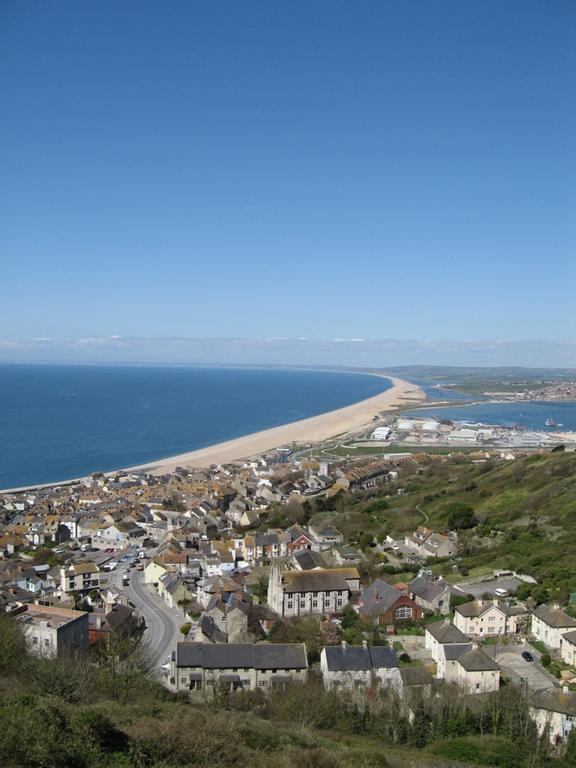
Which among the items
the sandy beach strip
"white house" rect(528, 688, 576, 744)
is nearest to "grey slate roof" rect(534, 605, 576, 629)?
"white house" rect(528, 688, 576, 744)

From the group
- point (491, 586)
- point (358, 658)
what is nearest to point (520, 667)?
point (358, 658)

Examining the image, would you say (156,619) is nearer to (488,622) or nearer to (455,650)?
(455,650)

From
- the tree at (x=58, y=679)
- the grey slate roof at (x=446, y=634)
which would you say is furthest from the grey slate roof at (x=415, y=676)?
the tree at (x=58, y=679)

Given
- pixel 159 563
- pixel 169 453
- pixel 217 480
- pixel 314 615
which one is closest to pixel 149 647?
pixel 314 615

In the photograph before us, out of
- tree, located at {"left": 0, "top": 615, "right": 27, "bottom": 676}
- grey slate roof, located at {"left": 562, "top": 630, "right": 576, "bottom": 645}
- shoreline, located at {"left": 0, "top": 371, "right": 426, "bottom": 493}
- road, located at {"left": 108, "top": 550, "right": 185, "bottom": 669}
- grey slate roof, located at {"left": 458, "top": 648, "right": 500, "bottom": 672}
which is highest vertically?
tree, located at {"left": 0, "top": 615, "right": 27, "bottom": 676}

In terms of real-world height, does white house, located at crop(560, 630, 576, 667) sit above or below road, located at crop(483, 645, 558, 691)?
above

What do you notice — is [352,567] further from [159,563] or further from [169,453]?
[169,453]

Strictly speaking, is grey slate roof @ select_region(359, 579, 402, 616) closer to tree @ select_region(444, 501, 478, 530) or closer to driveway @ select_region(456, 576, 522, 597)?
driveway @ select_region(456, 576, 522, 597)
